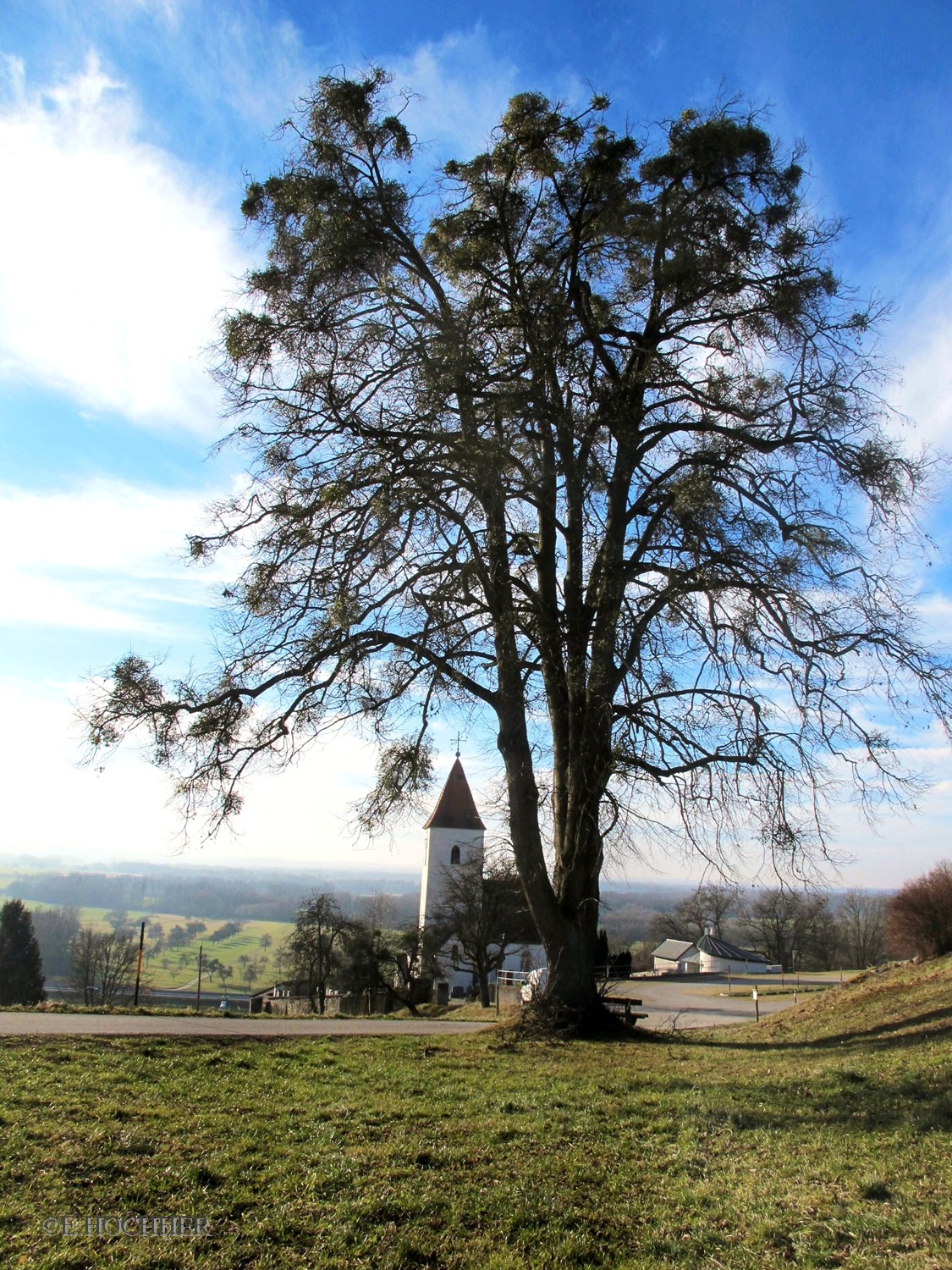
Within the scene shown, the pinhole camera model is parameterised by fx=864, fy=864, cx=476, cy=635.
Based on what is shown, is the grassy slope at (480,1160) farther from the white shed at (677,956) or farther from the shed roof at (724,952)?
the white shed at (677,956)

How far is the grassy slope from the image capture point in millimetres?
3771

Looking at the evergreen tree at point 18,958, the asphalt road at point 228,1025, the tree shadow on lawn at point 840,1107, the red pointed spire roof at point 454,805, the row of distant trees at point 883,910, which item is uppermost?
the red pointed spire roof at point 454,805

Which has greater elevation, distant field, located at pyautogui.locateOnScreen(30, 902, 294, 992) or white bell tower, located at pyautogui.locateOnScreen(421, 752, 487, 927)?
white bell tower, located at pyautogui.locateOnScreen(421, 752, 487, 927)

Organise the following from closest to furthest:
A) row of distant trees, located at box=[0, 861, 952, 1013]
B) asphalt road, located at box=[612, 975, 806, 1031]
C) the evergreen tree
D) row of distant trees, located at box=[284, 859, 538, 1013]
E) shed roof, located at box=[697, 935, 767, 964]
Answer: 1. row of distant trees, located at box=[0, 861, 952, 1013]
2. asphalt road, located at box=[612, 975, 806, 1031]
3. row of distant trees, located at box=[284, 859, 538, 1013]
4. the evergreen tree
5. shed roof, located at box=[697, 935, 767, 964]

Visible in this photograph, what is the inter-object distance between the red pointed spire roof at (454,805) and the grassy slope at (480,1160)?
150 ft

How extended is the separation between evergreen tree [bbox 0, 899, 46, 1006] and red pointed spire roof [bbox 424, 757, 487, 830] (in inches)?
936

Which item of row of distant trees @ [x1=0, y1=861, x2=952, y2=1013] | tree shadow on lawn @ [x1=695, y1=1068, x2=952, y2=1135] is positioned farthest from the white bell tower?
tree shadow on lawn @ [x1=695, y1=1068, x2=952, y2=1135]

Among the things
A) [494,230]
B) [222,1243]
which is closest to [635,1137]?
[222,1243]

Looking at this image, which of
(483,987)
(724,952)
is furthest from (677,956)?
(483,987)

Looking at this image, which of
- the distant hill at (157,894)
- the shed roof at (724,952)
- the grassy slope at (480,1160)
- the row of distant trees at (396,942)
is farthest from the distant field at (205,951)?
the grassy slope at (480,1160)

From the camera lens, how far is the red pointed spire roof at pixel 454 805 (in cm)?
5378

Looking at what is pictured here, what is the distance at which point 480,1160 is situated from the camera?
4.92m

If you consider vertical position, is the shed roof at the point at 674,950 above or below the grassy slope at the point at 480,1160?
below

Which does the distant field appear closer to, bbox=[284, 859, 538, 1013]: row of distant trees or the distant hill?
the distant hill
